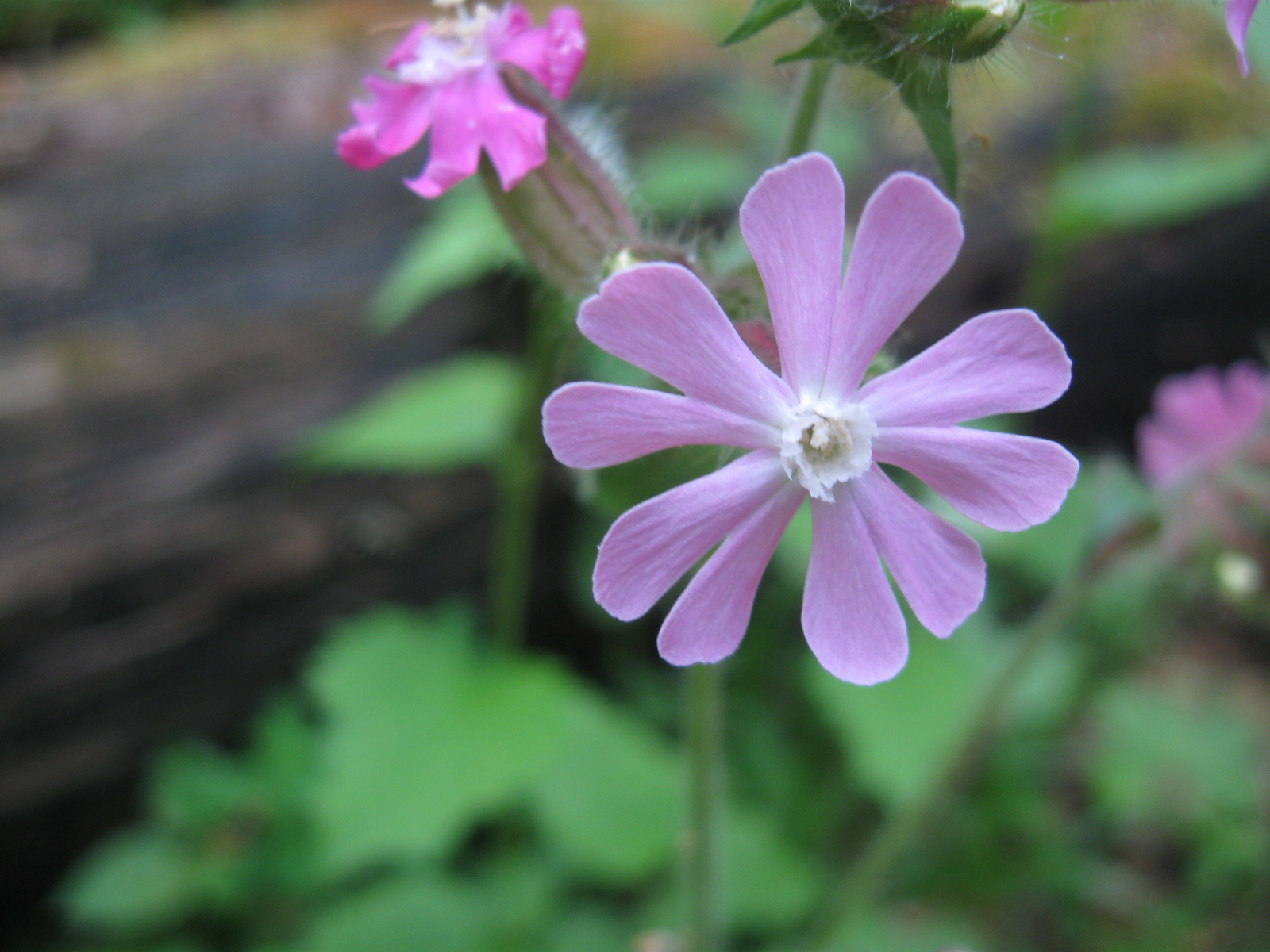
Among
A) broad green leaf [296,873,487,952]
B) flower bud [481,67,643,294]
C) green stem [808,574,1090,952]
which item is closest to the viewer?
flower bud [481,67,643,294]

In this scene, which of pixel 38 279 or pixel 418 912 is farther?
pixel 38 279

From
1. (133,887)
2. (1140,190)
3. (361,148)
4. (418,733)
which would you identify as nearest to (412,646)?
(418,733)

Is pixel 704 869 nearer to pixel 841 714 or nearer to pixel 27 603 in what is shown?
pixel 841 714

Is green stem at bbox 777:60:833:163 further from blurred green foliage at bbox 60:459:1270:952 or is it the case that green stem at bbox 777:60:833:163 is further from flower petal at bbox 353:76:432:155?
blurred green foliage at bbox 60:459:1270:952

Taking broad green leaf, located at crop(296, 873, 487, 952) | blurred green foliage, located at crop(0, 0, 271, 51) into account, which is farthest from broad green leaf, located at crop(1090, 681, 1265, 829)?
blurred green foliage, located at crop(0, 0, 271, 51)

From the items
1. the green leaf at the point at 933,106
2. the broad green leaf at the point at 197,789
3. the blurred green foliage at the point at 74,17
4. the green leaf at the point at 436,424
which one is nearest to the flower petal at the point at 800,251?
the green leaf at the point at 933,106

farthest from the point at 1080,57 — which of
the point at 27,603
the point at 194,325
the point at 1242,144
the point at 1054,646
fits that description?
the point at 27,603

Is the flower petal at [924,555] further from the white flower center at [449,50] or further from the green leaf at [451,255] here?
the green leaf at [451,255]

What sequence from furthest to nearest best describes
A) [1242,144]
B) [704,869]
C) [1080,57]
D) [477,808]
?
[1242,144], [1080,57], [477,808], [704,869]
